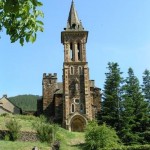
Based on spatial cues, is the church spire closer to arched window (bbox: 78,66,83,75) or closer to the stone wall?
arched window (bbox: 78,66,83,75)

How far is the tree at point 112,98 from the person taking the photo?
41.5 meters

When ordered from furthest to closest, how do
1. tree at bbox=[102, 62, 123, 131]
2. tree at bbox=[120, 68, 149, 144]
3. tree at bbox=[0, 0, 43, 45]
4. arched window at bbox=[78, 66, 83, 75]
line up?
arched window at bbox=[78, 66, 83, 75] → tree at bbox=[102, 62, 123, 131] → tree at bbox=[120, 68, 149, 144] → tree at bbox=[0, 0, 43, 45]

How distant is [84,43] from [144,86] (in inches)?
441

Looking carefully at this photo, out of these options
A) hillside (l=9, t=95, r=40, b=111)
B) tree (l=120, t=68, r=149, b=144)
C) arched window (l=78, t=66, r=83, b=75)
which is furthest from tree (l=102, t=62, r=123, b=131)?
hillside (l=9, t=95, r=40, b=111)

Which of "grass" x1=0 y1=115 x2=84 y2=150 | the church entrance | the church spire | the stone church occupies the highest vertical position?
the church spire

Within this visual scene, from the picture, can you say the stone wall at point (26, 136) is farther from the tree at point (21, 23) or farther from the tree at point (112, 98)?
the tree at point (21, 23)

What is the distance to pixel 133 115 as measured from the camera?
138 feet

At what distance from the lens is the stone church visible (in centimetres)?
5209

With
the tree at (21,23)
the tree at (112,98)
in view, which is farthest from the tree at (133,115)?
the tree at (21,23)

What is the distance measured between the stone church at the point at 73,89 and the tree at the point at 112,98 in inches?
357

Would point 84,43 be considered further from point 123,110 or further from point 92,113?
point 123,110

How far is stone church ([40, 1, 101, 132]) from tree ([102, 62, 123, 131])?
9064 mm

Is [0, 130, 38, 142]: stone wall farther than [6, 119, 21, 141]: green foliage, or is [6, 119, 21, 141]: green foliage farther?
[0, 130, 38, 142]: stone wall

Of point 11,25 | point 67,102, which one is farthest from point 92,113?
point 11,25
